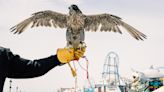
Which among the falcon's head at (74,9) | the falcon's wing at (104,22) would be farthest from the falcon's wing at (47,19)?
the falcon's head at (74,9)

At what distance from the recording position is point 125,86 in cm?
2898

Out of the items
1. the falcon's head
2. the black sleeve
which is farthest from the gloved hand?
the falcon's head

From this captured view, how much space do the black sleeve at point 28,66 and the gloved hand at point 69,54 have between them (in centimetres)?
8

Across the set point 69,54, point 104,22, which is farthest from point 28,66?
point 104,22

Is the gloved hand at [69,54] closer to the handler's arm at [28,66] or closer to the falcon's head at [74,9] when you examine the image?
the handler's arm at [28,66]

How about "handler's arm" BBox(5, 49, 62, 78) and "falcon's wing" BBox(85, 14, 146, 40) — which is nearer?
"handler's arm" BBox(5, 49, 62, 78)

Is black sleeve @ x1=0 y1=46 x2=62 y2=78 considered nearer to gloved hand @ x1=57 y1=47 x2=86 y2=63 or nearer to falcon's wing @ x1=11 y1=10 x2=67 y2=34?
gloved hand @ x1=57 y1=47 x2=86 y2=63

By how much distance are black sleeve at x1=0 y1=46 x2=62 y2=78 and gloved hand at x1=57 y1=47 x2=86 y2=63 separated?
0.08m

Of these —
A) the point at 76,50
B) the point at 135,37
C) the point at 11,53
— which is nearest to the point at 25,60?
the point at 11,53

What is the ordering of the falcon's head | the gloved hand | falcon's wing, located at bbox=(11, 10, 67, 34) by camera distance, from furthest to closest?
falcon's wing, located at bbox=(11, 10, 67, 34) → the falcon's head → the gloved hand

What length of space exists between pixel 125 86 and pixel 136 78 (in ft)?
14.3

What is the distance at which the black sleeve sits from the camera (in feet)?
12.7

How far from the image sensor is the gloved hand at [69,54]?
4.05 metres

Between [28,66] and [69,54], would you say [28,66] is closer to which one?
[28,66]
